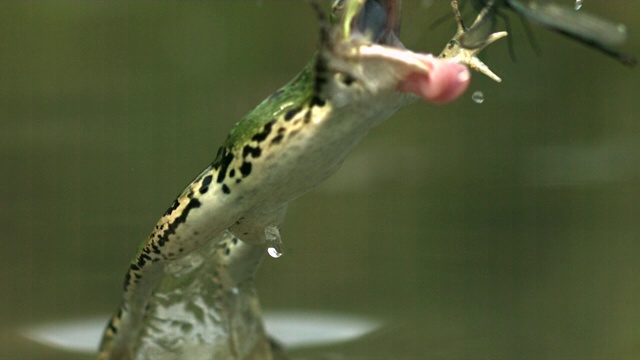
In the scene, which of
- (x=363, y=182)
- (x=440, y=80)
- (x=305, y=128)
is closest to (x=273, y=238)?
(x=305, y=128)

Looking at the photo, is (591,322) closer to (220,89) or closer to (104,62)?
(220,89)

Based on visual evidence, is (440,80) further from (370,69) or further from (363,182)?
(363,182)

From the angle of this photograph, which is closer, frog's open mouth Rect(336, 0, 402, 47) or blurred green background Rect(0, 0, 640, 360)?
frog's open mouth Rect(336, 0, 402, 47)

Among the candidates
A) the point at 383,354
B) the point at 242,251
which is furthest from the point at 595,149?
the point at 242,251

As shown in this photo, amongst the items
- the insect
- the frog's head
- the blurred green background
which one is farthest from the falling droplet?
the blurred green background

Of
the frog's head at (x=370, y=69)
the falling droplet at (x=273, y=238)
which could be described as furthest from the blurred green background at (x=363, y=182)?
the frog's head at (x=370, y=69)

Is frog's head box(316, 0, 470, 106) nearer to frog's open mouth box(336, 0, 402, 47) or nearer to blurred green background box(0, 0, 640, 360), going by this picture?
frog's open mouth box(336, 0, 402, 47)

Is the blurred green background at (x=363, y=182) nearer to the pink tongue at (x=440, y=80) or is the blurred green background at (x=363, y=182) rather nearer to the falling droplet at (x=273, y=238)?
the falling droplet at (x=273, y=238)
